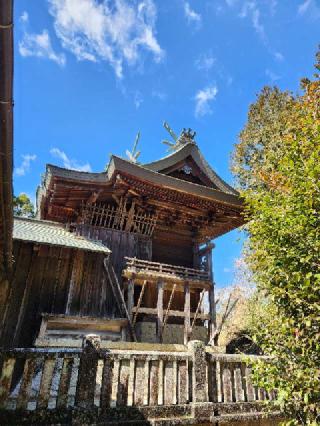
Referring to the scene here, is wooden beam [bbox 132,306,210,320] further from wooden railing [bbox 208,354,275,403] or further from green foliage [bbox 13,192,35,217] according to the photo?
green foliage [bbox 13,192,35,217]

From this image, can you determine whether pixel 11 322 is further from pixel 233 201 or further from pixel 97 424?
pixel 233 201

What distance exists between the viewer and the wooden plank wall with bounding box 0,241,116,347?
947cm

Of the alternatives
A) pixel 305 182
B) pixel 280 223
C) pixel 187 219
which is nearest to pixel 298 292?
pixel 280 223

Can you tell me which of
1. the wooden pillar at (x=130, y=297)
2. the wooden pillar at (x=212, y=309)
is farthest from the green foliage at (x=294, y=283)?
the wooden pillar at (x=212, y=309)

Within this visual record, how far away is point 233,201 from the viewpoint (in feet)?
45.0

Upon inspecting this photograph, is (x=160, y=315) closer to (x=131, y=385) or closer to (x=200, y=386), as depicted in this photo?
(x=200, y=386)

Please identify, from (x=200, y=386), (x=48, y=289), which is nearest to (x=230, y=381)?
(x=200, y=386)

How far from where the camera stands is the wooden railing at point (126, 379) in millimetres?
4641

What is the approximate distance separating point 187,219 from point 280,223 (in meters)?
10.2

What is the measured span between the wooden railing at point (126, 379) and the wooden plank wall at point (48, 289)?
3678mm

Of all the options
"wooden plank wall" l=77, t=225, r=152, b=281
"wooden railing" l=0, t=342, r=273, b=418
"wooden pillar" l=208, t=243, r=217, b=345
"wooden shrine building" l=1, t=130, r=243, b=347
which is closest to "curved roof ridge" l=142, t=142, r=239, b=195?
"wooden shrine building" l=1, t=130, r=243, b=347

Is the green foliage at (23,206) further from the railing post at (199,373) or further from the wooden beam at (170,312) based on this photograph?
the railing post at (199,373)

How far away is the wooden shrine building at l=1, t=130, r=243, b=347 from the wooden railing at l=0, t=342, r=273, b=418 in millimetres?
4203

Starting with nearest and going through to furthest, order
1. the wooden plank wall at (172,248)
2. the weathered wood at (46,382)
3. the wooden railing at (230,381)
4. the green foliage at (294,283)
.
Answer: the green foliage at (294,283), the weathered wood at (46,382), the wooden railing at (230,381), the wooden plank wall at (172,248)
